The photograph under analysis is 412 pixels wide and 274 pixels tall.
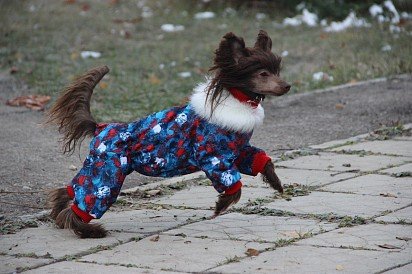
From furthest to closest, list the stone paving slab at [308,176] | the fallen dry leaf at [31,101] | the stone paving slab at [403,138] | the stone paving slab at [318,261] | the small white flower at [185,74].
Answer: the small white flower at [185,74] → the fallen dry leaf at [31,101] → the stone paving slab at [403,138] → the stone paving slab at [308,176] → the stone paving slab at [318,261]

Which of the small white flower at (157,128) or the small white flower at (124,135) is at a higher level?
the small white flower at (157,128)

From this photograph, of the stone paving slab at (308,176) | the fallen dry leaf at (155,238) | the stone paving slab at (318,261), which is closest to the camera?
the stone paving slab at (318,261)

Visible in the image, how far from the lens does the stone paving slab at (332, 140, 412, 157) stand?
6.83 metres

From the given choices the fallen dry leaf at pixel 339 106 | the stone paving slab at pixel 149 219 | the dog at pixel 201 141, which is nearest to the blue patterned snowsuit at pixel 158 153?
the dog at pixel 201 141

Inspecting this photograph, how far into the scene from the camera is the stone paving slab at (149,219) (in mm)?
5043

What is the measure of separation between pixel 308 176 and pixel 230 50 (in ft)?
5.36

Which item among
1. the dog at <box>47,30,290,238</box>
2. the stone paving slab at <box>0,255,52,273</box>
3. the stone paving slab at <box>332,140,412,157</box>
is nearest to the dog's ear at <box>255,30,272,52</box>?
the dog at <box>47,30,290,238</box>

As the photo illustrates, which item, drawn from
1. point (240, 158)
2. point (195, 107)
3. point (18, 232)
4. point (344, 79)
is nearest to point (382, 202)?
point (240, 158)

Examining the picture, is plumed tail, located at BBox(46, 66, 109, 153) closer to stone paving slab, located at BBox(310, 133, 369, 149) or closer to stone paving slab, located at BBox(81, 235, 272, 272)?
stone paving slab, located at BBox(81, 235, 272, 272)

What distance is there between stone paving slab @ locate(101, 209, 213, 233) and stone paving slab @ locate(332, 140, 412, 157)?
203 centimetres

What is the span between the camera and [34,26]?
13.8 m

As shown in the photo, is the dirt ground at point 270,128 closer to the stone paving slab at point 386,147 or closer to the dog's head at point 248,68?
the stone paving slab at point 386,147

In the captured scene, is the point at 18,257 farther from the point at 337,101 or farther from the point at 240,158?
the point at 337,101

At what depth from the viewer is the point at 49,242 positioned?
4754mm
